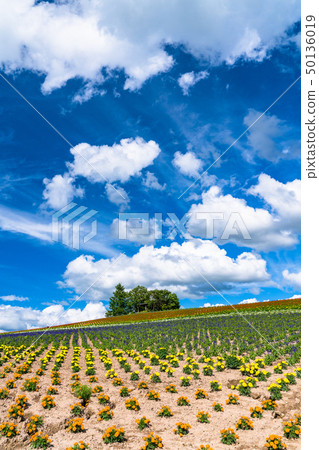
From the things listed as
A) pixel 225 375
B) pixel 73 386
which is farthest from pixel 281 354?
pixel 73 386

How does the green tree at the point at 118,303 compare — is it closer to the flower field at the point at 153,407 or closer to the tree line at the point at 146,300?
the tree line at the point at 146,300

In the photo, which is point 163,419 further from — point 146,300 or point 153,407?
point 146,300

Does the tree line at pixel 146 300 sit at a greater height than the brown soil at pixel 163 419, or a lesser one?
lesser

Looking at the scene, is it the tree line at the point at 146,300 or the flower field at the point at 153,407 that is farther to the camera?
the tree line at the point at 146,300

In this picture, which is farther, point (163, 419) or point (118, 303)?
point (118, 303)

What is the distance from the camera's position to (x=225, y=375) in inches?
444

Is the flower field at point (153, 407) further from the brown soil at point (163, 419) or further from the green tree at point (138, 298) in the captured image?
the green tree at point (138, 298)

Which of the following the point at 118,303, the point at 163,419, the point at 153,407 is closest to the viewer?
the point at 163,419

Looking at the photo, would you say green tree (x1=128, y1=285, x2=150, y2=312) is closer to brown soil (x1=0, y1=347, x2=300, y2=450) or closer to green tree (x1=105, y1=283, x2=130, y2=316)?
green tree (x1=105, y1=283, x2=130, y2=316)

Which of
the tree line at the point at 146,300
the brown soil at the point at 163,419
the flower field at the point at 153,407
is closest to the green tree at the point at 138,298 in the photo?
the tree line at the point at 146,300

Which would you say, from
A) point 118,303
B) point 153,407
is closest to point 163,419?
point 153,407

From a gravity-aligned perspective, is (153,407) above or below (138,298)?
above
